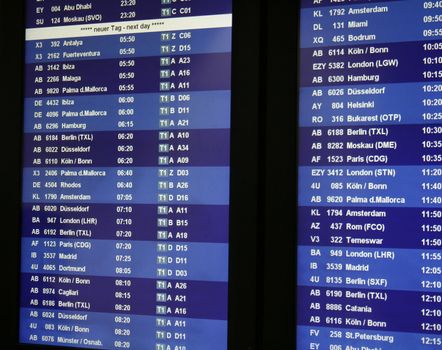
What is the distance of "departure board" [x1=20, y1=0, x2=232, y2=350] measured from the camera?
6.02 feet

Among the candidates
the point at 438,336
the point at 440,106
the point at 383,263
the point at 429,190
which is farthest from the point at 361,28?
the point at 438,336

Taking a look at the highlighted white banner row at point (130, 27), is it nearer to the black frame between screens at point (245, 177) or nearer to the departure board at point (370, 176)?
the black frame between screens at point (245, 177)

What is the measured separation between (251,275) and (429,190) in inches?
20.0

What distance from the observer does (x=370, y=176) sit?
172 cm

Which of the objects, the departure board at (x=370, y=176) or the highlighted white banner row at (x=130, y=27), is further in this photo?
the highlighted white banner row at (x=130, y=27)

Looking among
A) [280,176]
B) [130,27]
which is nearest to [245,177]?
[280,176]

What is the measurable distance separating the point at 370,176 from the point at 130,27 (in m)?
0.81

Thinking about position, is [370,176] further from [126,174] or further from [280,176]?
[126,174]

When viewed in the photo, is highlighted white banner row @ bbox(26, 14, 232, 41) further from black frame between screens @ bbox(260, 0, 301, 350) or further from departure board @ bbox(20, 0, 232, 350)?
black frame between screens @ bbox(260, 0, 301, 350)

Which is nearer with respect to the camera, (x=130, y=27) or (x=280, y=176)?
(x=280, y=176)

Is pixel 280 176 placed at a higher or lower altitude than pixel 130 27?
lower

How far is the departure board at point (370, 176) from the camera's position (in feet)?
5.48

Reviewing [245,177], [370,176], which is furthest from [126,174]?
[370,176]

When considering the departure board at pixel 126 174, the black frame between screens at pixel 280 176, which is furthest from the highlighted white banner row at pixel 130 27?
the black frame between screens at pixel 280 176
